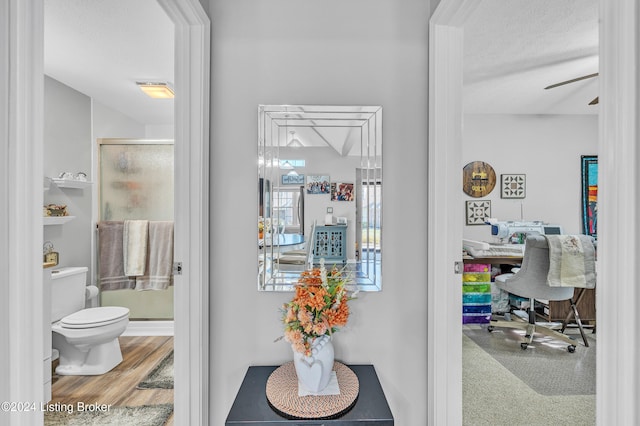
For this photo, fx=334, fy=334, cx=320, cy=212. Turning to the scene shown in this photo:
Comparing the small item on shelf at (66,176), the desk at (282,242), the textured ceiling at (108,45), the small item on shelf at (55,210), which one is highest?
the textured ceiling at (108,45)

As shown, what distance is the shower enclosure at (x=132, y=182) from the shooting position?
A: 3367mm

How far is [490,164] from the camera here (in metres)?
4.34

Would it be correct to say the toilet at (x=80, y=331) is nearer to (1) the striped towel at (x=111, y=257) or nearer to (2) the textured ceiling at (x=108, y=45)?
(1) the striped towel at (x=111, y=257)

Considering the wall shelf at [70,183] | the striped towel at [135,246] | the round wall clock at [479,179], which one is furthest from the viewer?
the round wall clock at [479,179]

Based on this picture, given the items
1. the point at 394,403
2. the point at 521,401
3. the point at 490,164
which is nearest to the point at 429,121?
the point at 394,403

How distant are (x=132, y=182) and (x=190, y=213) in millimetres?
2401

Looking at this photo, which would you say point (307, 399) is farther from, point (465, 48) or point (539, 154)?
point (539, 154)

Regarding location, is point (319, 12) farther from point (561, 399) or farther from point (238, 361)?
point (561, 399)

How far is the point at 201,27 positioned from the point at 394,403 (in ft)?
6.33

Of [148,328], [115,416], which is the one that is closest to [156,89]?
[148,328]

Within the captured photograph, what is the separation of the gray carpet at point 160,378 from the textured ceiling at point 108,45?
7.86 feet

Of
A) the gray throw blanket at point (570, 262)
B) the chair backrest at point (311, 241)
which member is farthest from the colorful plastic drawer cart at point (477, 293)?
the chair backrest at point (311, 241)

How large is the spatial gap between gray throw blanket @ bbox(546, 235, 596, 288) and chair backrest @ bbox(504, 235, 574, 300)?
0.30 feet

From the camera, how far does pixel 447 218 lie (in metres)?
1.47
